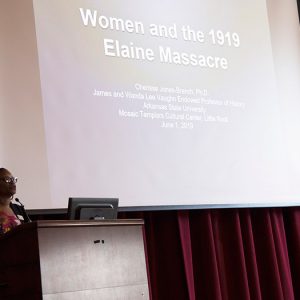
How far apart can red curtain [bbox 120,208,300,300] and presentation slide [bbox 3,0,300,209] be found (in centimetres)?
22

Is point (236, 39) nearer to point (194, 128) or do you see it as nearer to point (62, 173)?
point (194, 128)

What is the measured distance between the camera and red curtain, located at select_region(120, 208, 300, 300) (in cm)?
407

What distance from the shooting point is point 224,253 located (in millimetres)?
4371

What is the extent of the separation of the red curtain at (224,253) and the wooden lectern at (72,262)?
132 cm

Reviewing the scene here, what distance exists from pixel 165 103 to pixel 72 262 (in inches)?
69.1

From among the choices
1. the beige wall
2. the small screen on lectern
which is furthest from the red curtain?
the small screen on lectern

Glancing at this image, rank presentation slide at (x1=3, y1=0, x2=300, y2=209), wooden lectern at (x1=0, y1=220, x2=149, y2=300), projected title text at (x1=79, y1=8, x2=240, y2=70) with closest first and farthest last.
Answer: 1. wooden lectern at (x1=0, y1=220, x2=149, y2=300)
2. presentation slide at (x1=3, y1=0, x2=300, y2=209)
3. projected title text at (x1=79, y1=8, x2=240, y2=70)

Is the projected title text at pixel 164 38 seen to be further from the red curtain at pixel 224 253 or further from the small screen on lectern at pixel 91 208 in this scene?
the small screen on lectern at pixel 91 208

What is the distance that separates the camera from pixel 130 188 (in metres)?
3.74

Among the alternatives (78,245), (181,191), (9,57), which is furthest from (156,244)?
(78,245)

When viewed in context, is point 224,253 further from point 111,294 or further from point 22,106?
point 111,294

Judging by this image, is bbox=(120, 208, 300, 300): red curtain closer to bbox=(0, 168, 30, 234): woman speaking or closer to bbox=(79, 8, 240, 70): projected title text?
bbox=(79, 8, 240, 70): projected title text

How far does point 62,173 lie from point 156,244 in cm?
88

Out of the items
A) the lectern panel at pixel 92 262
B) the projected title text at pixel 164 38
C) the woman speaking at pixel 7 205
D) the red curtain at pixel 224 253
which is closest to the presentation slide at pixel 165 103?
the projected title text at pixel 164 38
